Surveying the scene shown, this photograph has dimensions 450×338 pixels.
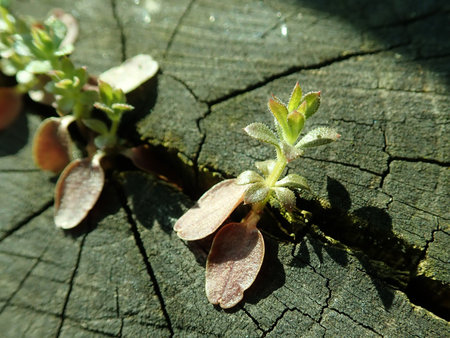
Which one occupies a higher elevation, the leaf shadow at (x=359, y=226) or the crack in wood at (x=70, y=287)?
the leaf shadow at (x=359, y=226)

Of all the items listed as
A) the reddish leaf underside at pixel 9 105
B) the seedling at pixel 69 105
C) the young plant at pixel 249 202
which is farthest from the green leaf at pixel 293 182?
the reddish leaf underside at pixel 9 105

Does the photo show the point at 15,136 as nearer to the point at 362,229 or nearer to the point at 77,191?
the point at 77,191

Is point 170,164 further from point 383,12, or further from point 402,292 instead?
point 383,12

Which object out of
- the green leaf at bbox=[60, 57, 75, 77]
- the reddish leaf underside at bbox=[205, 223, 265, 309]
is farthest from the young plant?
the green leaf at bbox=[60, 57, 75, 77]

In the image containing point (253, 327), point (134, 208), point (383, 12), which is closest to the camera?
point (253, 327)

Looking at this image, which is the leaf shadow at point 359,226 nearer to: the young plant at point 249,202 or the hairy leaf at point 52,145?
the young plant at point 249,202

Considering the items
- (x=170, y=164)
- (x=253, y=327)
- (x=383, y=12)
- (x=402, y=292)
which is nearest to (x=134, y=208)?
(x=170, y=164)
